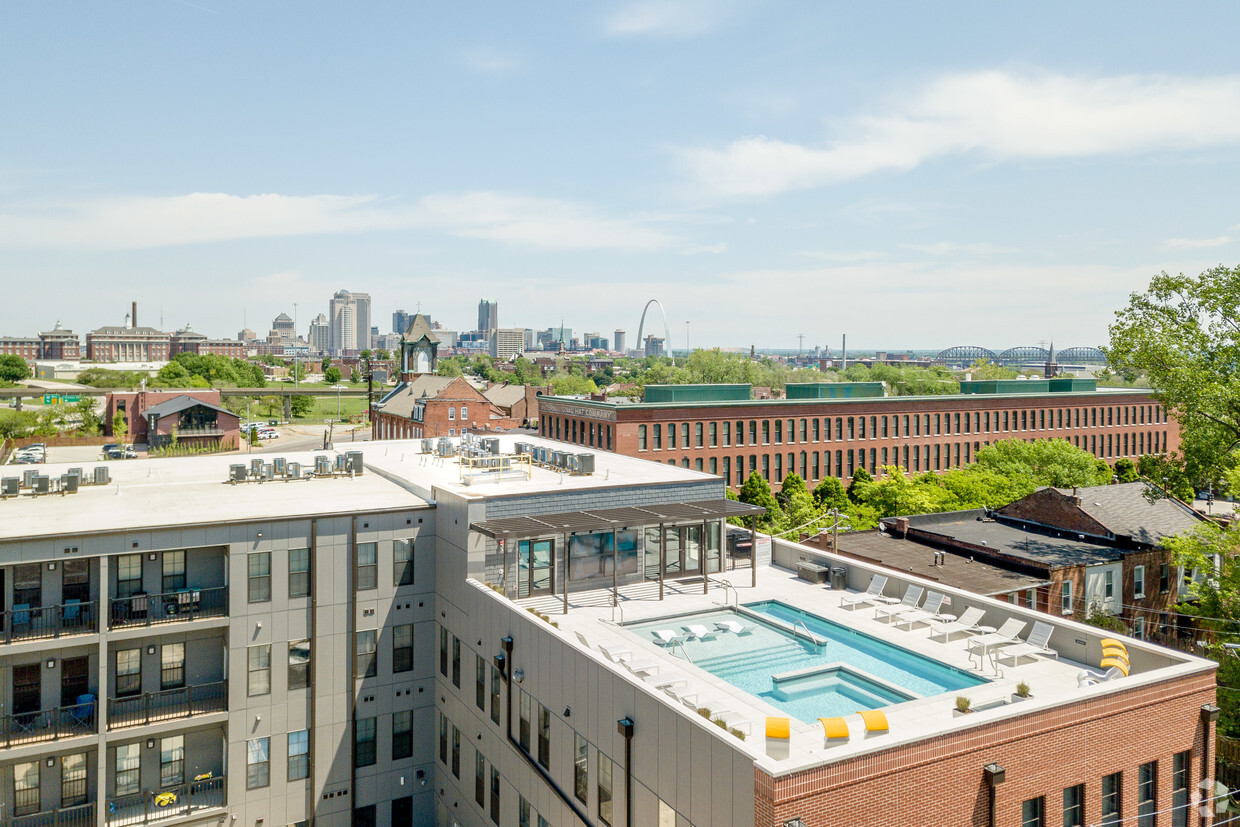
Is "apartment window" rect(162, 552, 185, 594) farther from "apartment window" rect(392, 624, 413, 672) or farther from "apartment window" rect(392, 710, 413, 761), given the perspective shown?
"apartment window" rect(392, 710, 413, 761)

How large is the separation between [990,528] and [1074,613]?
847 centimetres

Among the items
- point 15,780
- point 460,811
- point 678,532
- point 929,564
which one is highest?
point 678,532

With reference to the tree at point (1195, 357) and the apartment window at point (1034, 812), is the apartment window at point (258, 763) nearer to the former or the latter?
the apartment window at point (1034, 812)

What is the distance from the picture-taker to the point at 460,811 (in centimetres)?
2762

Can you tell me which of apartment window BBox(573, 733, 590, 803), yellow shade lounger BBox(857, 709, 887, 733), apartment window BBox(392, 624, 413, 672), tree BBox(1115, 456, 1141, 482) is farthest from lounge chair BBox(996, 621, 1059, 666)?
tree BBox(1115, 456, 1141, 482)

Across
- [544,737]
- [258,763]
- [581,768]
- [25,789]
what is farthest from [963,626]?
[25,789]

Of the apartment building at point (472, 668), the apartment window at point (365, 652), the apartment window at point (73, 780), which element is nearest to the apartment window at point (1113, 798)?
the apartment building at point (472, 668)

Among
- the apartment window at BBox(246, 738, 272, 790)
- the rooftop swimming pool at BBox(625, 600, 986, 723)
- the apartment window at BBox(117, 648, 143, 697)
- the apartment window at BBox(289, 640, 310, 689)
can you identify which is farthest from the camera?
the apartment window at BBox(289, 640, 310, 689)

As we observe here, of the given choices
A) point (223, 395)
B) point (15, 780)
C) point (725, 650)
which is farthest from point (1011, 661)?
point (223, 395)

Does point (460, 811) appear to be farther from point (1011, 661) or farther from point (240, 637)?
point (1011, 661)

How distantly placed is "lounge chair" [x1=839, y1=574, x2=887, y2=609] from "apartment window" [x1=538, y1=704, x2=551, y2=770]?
10.3m

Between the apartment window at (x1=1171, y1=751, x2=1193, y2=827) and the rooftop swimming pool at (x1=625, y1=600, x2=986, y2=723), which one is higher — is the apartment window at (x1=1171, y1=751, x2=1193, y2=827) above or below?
below

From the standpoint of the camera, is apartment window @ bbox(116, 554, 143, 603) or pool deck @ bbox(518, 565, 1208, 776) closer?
pool deck @ bbox(518, 565, 1208, 776)

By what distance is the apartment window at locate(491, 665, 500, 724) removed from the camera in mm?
24406
